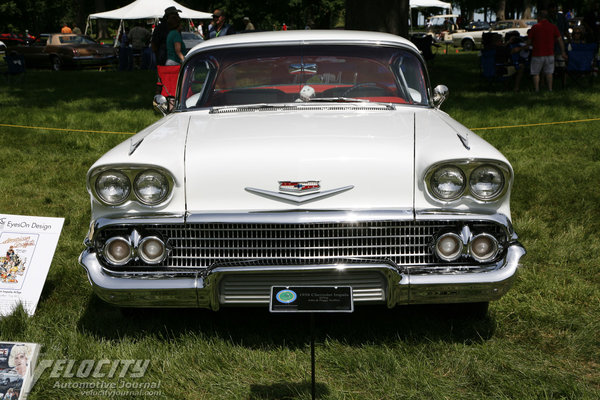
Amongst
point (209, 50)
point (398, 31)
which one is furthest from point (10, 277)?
point (398, 31)

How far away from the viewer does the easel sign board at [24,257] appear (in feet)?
11.9

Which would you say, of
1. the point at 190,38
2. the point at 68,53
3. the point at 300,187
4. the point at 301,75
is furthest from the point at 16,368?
the point at 190,38

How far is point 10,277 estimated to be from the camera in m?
3.69

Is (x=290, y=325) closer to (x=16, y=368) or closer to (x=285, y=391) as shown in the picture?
(x=285, y=391)

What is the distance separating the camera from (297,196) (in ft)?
9.59

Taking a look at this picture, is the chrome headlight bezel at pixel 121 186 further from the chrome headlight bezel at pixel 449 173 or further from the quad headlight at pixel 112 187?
the chrome headlight bezel at pixel 449 173

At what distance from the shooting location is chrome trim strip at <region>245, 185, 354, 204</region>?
9.55 ft

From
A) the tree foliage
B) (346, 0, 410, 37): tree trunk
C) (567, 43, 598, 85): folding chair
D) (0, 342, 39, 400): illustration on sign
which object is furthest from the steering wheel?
the tree foliage

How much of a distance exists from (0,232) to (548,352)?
2.93 m

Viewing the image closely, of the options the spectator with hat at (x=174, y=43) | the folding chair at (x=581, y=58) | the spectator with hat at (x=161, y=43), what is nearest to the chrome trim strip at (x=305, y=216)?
the spectator with hat at (x=174, y=43)

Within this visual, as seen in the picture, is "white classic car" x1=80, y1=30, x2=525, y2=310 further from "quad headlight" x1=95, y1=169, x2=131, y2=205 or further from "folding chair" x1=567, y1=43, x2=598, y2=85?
"folding chair" x1=567, y1=43, x2=598, y2=85

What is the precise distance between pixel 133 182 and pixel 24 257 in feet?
3.60

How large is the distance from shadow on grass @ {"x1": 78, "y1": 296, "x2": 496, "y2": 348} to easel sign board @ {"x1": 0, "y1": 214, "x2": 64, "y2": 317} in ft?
1.03

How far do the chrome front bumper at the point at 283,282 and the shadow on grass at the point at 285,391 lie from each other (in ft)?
1.19
